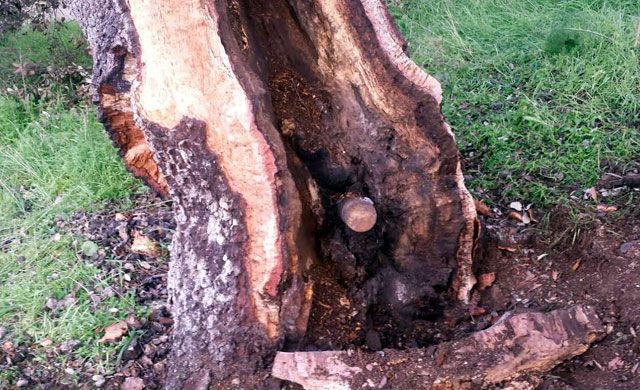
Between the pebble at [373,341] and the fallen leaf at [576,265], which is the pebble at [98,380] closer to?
the pebble at [373,341]

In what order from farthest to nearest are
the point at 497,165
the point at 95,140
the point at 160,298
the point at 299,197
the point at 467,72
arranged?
the point at 467,72 < the point at 95,140 < the point at 497,165 < the point at 160,298 < the point at 299,197

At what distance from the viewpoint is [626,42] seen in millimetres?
4012

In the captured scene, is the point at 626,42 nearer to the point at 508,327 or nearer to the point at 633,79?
the point at 633,79

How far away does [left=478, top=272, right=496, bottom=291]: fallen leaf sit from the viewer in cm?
251

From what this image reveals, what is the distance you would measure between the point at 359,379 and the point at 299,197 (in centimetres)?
55

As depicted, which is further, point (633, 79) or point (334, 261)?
point (633, 79)

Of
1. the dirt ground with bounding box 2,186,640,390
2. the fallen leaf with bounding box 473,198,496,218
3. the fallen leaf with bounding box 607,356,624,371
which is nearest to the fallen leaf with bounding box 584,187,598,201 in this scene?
the dirt ground with bounding box 2,186,640,390

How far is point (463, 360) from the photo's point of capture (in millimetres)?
1939

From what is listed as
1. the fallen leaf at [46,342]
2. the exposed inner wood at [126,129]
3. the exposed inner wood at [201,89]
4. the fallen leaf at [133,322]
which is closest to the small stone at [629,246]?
the exposed inner wood at [201,89]

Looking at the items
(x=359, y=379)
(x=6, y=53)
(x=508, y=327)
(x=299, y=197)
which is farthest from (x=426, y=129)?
(x=6, y=53)

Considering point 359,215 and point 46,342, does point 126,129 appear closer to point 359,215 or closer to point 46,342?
point 46,342

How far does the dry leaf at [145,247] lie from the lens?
2920 millimetres

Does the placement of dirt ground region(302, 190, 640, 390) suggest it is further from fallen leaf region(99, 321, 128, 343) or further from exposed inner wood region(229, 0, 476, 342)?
fallen leaf region(99, 321, 128, 343)

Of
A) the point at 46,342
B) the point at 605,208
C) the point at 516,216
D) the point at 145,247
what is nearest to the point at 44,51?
the point at 145,247
